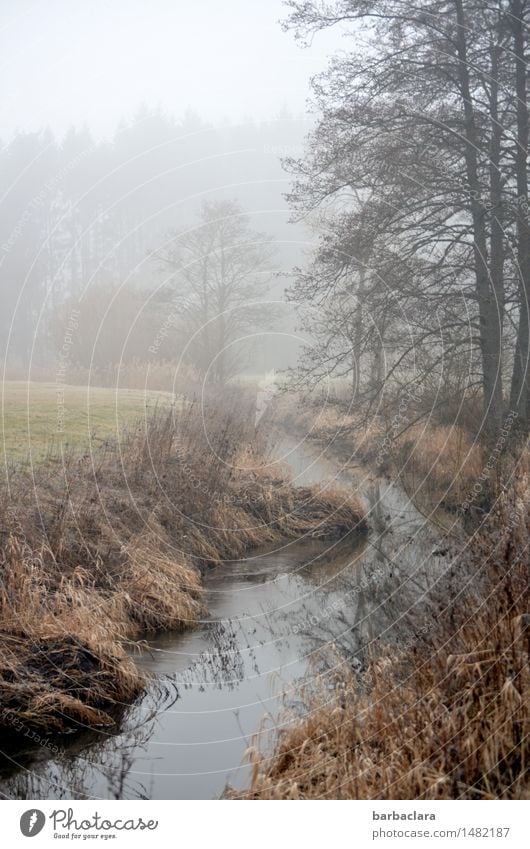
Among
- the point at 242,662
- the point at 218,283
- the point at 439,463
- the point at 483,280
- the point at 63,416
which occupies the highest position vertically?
the point at 218,283

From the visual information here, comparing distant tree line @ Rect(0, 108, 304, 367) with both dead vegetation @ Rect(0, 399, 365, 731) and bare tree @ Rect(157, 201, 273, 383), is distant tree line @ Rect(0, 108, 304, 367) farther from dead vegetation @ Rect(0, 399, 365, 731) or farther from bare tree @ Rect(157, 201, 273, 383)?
dead vegetation @ Rect(0, 399, 365, 731)

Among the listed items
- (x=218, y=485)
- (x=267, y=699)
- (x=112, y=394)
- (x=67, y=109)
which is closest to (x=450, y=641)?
(x=267, y=699)

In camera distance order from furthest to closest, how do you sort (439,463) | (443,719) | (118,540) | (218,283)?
(218,283) < (439,463) < (118,540) < (443,719)

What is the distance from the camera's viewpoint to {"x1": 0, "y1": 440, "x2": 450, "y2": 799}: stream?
17.1ft

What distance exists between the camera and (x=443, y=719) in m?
4.11

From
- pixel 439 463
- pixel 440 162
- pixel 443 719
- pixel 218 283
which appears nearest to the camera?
pixel 443 719

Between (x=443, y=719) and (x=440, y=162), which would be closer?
(x=443, y=719)

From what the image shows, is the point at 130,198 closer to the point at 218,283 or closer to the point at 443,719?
the point at 218,283

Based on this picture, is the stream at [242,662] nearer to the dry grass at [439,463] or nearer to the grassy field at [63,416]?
the dry grass at [439,463]

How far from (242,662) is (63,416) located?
29.2 ft

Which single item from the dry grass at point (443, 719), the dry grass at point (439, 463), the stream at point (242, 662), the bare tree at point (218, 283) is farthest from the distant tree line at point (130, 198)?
the dry grass at point (443, 719)

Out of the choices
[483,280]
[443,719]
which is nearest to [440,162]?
[483,280]

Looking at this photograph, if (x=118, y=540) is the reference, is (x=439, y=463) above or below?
above

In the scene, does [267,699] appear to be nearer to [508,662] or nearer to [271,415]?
[508,662]
